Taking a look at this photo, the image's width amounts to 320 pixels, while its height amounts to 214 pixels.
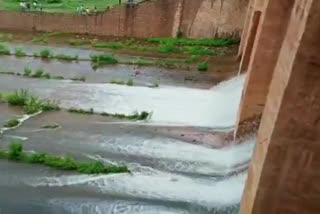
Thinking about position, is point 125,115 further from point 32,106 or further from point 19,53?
point 19,53

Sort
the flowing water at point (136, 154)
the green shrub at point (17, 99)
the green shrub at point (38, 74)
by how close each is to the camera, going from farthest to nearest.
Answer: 1. the green shrub at point (38, 74)
2. the green shrub at point (17, 99)
3. the flowing water at point (136, 154)

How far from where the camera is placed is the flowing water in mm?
7105

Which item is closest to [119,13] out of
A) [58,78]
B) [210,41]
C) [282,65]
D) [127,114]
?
[210,41]

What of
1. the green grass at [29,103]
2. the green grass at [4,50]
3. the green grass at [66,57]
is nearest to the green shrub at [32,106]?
the green grass at [29,103]

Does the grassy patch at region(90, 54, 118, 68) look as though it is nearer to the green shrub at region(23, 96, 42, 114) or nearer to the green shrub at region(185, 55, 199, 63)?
the green shrub at region(185, 55, 199, 63)

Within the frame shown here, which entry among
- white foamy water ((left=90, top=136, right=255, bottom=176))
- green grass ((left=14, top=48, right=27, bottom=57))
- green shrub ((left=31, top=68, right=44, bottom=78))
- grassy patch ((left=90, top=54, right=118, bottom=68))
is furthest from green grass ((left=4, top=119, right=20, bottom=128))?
green grass ((left=14, top=48, right=27, bottom=57))

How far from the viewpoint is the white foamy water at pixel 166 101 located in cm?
1058

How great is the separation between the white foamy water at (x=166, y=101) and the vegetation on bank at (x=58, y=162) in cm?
234

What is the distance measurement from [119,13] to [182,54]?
9.84 feet

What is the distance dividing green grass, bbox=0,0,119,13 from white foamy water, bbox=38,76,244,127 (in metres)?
8.81

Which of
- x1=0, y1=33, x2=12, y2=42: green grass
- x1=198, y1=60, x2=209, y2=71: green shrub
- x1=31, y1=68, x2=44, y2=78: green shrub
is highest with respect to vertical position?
x1=198, y1=60, x2=209, y2=71: green shrub

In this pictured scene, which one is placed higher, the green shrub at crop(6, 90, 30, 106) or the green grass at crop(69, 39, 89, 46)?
the green shrub at crop(6, 90, 30, 106)

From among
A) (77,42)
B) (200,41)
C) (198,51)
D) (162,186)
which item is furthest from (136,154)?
(200,41)

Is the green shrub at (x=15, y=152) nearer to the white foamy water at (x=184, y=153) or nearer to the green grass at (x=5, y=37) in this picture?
the white foamy water at (x=184, y=153)
